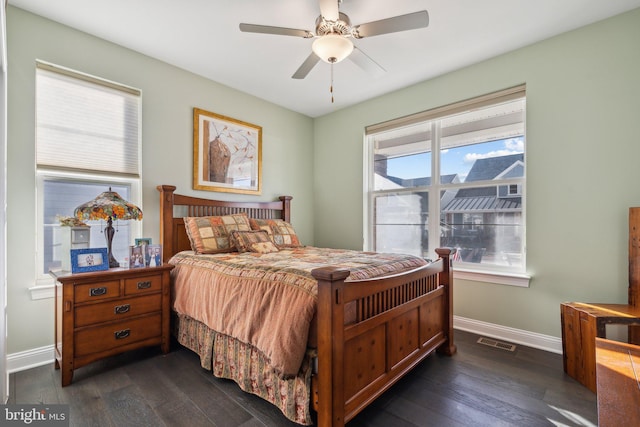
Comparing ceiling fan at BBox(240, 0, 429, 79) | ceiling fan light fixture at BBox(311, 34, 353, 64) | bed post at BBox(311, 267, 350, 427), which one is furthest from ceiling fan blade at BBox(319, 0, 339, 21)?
bed post at BBox(311, 267, 350, 427)

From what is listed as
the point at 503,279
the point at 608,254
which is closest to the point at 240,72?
the point at 503,279

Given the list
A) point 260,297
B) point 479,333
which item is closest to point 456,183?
point 479,333

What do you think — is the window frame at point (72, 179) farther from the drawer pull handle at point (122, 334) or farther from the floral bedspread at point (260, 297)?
the floral bedspread at point (260, 297)

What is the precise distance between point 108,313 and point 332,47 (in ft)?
8.14

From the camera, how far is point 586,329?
2.03m

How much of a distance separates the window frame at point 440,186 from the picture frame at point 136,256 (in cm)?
260

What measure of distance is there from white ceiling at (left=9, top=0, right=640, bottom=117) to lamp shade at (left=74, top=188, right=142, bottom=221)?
1.44m

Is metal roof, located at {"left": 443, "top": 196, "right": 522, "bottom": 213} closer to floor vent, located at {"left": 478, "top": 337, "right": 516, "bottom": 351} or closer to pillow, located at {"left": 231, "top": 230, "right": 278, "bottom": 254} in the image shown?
floor vent, located at {"left": 478, "top": 337, "right": 516, "bottom": 351}

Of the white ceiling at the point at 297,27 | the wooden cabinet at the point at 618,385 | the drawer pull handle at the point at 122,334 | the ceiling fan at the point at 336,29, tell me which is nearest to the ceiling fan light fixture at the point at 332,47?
the ceiling fan at the point at 336,29

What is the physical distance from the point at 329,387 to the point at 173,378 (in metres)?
1.33

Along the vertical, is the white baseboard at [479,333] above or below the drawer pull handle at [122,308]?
below

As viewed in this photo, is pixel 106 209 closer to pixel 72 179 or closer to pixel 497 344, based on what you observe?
pixel 72 179

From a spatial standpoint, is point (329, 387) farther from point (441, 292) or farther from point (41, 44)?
point (41, 44)

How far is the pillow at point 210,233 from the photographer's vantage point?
2.85 m
